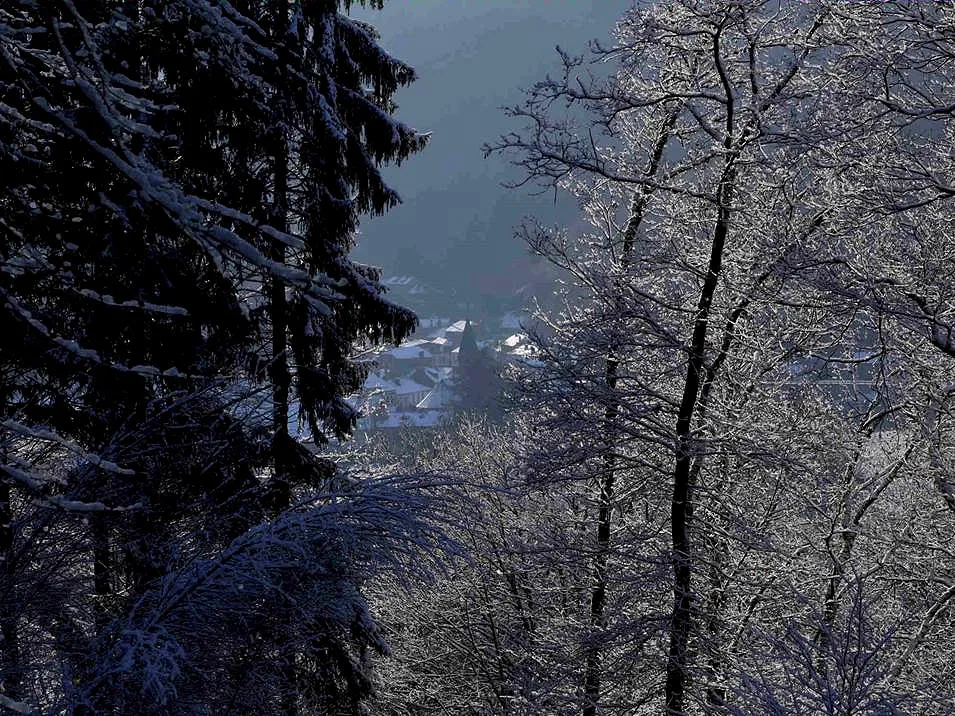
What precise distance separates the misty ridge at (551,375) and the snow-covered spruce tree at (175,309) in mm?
37

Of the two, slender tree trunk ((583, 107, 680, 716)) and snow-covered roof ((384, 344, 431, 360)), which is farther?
snow-covered roof ((384, 344, 431, 360))

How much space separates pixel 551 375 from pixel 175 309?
5.64 metres

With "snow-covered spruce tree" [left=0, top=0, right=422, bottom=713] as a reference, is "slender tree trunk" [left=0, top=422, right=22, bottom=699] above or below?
below

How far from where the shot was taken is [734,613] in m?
8.20

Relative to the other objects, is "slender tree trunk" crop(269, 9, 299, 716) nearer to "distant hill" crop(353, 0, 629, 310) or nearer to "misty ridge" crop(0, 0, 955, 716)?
"misty ridge" crop(0, 0, 955, 716)

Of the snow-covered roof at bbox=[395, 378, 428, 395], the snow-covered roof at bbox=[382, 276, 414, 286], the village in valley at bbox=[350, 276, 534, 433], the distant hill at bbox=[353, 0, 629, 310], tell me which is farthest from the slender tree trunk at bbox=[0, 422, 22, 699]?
the snow-covered roof at bbox=[382, 276, 414, 286]

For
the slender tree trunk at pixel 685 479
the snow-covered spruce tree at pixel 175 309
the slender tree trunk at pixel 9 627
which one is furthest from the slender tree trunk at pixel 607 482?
the slender tree trunk at pixel 9 627

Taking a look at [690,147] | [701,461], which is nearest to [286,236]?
[701,461]

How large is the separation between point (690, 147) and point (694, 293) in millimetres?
1645

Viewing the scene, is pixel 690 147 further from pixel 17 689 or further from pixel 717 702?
pixel 17 689

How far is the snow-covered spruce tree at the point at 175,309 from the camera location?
3.44 meters

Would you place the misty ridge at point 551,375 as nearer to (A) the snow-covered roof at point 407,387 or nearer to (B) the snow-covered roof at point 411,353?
(A) the snow-covered roof at point 407,387

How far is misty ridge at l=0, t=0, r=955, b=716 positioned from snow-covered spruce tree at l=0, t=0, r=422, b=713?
0.04 metres

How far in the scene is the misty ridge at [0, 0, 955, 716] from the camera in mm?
4223
